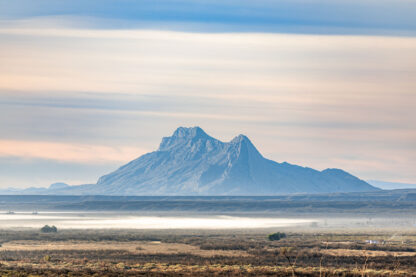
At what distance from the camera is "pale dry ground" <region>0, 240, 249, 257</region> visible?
95875 millimetres

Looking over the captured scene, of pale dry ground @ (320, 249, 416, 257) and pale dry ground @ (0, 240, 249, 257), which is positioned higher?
pale dry ground @ (0, 240, 249, 257)

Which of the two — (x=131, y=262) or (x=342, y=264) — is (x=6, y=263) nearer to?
(x=131, y=262)

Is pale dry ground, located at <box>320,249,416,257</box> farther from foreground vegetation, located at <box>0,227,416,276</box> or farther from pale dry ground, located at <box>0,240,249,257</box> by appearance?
pale dry ground, located at <box>0,240,249,257</box>

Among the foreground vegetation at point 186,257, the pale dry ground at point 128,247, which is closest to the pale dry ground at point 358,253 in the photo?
the foreground vegetation at point 186,257

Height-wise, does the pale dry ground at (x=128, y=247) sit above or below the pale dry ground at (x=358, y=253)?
above

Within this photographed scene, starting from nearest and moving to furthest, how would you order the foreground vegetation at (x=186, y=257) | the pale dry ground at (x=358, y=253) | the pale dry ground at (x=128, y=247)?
1. the foreground vegetation at (x=186, y=257)
2. the pale dry ground at (x=358, y=253)
3. the pale dry ground at (x=128, y=247)

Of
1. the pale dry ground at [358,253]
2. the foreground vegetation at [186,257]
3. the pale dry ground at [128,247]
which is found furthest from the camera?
the pale dry ground at [128,247]

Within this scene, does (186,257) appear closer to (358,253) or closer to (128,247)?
(128,247)

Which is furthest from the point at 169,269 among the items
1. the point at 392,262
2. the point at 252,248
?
the point at 252,248

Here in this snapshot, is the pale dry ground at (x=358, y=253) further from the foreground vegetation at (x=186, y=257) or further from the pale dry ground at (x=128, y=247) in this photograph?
the pale dry ground at (x=128, y=247)

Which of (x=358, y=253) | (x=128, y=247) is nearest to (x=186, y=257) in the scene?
(x=128, y=247)

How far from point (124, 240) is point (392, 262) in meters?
51.1

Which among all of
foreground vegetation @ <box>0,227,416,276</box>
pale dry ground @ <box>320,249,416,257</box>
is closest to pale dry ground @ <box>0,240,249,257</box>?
foreground vegetation @ <box>0,227,416,276</box>

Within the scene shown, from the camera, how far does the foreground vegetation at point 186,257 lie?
67000 mm
